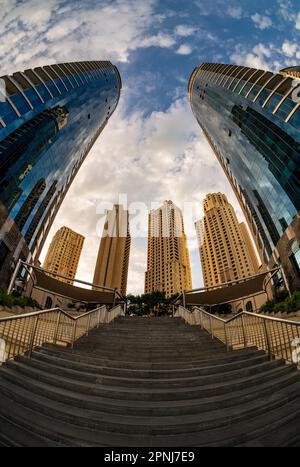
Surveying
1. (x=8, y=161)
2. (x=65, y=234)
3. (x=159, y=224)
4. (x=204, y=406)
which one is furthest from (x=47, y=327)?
(x=159, y=224)

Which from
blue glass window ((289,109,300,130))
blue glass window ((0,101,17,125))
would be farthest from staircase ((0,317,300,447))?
blue glass window ((0,101,17,125))

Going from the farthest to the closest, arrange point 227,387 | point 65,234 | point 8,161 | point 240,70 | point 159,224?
1. point 159,224
2. point 65,234
3. point 240,70
4. point 8,161
5. point 227,387

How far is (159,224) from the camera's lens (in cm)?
11831

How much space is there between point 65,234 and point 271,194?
96.3m

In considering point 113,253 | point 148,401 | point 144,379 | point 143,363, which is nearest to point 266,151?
point 143,363

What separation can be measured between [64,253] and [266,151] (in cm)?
9641

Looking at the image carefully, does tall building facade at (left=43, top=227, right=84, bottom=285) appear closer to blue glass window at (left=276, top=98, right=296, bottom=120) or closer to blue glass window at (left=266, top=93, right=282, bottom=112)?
blue glass window at (left=266, top=93, right=282, bottom=112)

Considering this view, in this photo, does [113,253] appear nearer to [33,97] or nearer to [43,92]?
[43,92]

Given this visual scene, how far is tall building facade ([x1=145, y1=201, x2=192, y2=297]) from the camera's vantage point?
99.3 meters

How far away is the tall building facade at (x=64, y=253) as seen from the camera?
9500cm

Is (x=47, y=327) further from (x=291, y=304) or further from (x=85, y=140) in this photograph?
(x=85, y=140)

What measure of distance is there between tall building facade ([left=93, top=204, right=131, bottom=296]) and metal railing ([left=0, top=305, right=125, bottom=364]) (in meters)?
79.4

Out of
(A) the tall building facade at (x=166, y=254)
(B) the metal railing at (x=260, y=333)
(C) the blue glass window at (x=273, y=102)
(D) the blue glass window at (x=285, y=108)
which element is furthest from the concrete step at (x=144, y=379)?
(A) the tall building facade at (x=166, y=254)

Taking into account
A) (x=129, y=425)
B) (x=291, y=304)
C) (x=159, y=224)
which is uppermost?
(x=159, y=224)
